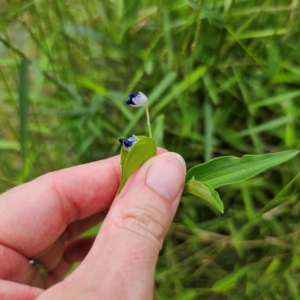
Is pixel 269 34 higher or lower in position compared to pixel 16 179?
higher

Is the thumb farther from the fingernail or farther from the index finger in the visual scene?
the index finger

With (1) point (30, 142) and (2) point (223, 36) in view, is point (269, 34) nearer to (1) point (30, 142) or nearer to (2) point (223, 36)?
(2) point (223, 36)

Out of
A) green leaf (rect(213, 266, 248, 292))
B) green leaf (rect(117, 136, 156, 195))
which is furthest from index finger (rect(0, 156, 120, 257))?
green leaf (rect(213, 266, 248, 292))

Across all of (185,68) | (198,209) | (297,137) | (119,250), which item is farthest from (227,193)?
(119,250)

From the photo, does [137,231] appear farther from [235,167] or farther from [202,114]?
[202,114]

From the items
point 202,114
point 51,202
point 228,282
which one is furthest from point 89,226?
point 202,114

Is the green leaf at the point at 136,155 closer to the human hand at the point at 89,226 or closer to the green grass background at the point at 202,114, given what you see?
the human hand at the point at 89,226
